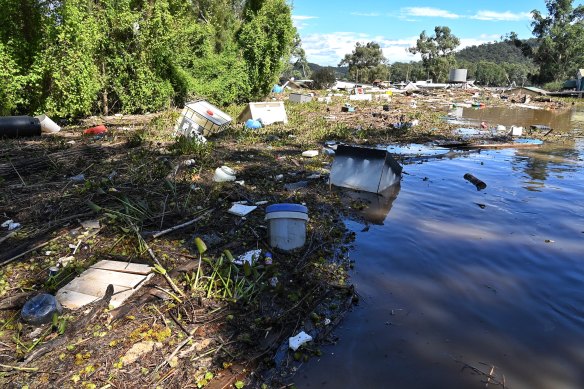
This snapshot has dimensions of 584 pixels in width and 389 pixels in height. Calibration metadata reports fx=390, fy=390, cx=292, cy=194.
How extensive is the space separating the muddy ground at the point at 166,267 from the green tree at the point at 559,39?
61.4 m

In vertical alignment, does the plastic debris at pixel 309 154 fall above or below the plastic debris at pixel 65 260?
above

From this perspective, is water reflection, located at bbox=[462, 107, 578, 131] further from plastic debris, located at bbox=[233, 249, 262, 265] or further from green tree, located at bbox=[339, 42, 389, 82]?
green tree, located at bbox=[339, 42, 389, 82]

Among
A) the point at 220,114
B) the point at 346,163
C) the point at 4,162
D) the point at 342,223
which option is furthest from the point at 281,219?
the point at 220,114

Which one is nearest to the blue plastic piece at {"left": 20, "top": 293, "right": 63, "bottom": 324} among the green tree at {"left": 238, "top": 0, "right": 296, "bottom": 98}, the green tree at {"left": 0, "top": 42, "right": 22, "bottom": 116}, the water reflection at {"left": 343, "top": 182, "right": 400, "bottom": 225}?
the water reflection at {"left": 343, "top": 182, "right": 400, "bottom": 225}

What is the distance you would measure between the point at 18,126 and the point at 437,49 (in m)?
88.4

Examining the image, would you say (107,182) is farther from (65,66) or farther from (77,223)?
(65,66)

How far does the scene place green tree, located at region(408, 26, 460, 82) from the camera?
81250 mm

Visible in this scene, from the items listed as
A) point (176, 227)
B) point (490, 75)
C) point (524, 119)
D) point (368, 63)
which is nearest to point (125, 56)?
point (176, 227)

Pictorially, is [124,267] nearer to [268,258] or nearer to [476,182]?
[268,258]

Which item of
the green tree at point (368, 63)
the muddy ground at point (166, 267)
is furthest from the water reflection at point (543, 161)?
the green tree at point (368, 63)

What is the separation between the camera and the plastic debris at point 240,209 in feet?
15.4

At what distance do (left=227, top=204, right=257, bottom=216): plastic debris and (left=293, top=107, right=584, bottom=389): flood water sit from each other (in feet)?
4.16

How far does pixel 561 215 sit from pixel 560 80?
6503cm

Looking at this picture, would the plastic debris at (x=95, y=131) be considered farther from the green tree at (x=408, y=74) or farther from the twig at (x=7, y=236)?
the green tree at (x=408, y=74)
